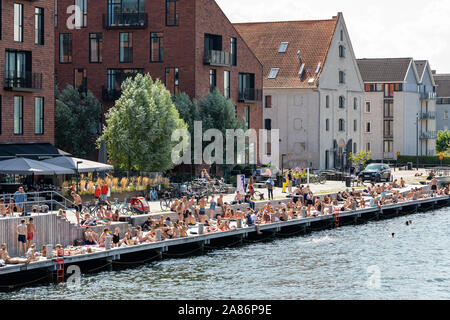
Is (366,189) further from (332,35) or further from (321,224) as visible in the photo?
(332,35)

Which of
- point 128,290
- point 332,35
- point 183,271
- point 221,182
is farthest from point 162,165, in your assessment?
point 332,35

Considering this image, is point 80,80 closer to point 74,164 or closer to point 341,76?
point 74,164

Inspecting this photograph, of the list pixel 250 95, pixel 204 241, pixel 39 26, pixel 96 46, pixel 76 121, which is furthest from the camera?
pixel 250 95

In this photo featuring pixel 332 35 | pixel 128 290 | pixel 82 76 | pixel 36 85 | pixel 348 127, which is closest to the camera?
pixel 128 290

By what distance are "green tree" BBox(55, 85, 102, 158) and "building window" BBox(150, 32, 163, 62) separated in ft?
19.4

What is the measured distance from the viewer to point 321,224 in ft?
186

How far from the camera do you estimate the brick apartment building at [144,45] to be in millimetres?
69562

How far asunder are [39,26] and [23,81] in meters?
3.99

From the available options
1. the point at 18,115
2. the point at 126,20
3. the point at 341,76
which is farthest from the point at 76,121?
the point at 341,76

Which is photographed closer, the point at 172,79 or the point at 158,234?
the point at 158,234

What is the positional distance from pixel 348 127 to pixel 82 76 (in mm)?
35125

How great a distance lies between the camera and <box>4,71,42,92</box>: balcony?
52.0m

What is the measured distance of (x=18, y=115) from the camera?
53.2 metres

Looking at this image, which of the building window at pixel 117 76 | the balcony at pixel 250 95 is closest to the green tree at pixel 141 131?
the building window at pixel 117 76
